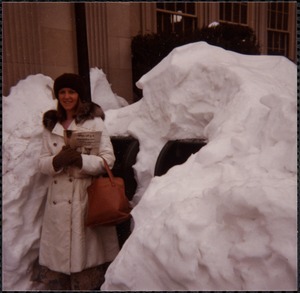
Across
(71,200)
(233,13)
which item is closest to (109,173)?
(71,200)

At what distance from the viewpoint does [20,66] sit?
5.53 metres

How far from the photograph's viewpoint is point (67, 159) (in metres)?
2.74

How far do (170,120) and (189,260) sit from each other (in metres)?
1.69

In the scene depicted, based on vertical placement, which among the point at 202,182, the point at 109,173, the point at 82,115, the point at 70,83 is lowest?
the point at 109,173

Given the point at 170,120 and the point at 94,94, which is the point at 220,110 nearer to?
the point at 170,120

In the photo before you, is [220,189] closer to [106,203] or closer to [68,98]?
[106,203]

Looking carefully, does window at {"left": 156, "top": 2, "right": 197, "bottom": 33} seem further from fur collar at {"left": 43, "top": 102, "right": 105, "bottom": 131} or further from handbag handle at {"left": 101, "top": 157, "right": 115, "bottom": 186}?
handbag handle at {"left": 101, "top": 157, "right": 115, "bottom": 186}

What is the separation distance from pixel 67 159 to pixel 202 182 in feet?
3.43

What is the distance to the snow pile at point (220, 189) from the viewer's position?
1.68 m

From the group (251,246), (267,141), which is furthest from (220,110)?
(251,246)

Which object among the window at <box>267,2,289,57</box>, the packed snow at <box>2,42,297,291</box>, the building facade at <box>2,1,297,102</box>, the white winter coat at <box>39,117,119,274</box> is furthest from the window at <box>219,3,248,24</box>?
the white winter coat at <box>39,117,119,274</box>

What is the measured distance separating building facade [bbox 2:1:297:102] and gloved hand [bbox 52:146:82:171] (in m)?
2.77

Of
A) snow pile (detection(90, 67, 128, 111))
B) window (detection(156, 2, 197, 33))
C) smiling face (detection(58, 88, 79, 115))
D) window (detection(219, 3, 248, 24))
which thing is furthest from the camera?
window (detection(219, 3, 248, 24))

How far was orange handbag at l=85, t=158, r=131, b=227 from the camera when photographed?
2697 mm
